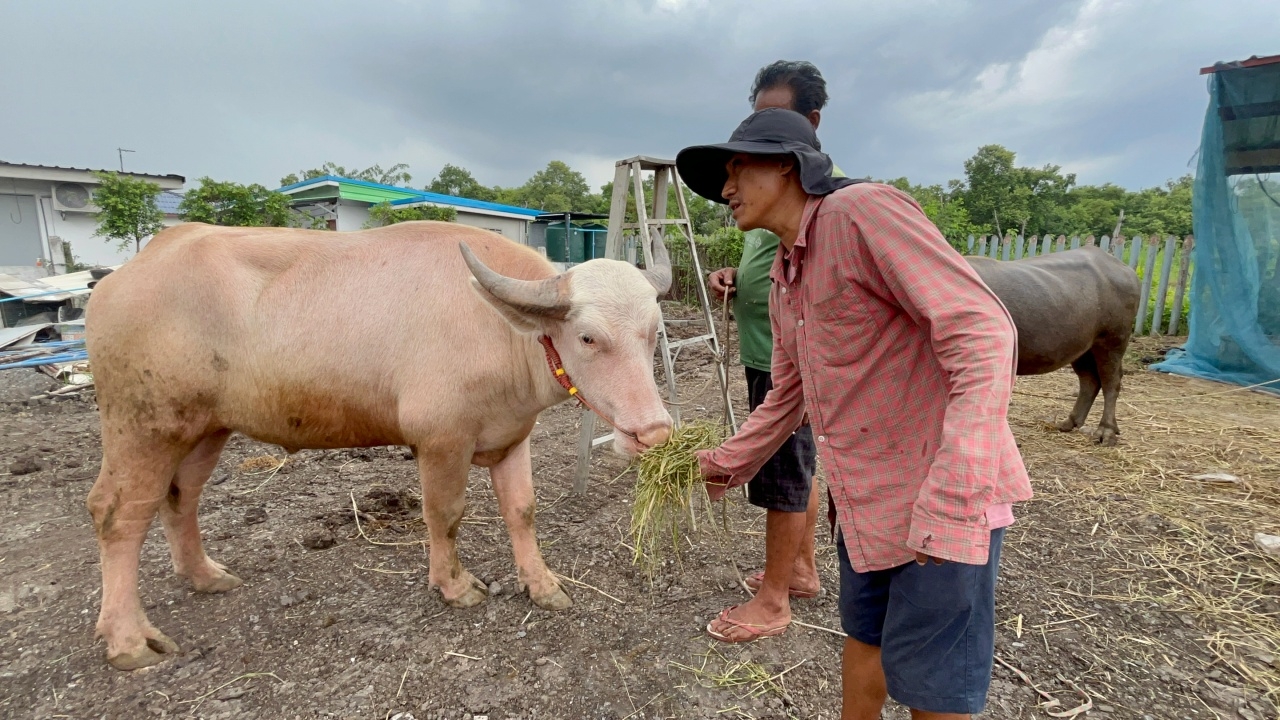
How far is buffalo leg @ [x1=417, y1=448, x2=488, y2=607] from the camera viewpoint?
2.78 meters

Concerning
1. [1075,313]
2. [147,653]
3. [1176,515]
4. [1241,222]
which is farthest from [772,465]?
[1241,222]

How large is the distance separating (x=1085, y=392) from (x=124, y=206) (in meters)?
18.1

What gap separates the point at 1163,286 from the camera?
9.57m

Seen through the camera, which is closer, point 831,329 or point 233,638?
point 831,329

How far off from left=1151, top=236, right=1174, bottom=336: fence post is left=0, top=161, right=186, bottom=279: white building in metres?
23.1

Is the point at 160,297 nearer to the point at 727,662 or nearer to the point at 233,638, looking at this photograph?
the point at 233,638

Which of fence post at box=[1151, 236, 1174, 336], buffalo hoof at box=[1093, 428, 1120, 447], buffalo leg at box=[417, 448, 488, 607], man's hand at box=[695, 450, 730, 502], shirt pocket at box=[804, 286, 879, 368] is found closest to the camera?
shirt pocket at box=[804, 286, 879, 368]

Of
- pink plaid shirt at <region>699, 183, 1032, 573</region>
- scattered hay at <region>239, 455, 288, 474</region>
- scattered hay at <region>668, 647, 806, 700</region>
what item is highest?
pink plaid shirt at <region>699, 183, 1032, 573</region>

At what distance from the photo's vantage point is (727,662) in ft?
8.59

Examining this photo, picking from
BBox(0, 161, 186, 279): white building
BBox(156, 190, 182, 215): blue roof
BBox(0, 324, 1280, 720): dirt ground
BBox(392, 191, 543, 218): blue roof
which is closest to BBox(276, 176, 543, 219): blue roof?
BBox(392, 191, 543, 218): blue roof

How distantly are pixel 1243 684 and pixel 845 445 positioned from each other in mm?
2414

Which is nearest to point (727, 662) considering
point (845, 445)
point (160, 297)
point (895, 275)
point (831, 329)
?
point (845, 445)

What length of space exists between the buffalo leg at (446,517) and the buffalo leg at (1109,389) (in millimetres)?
5550

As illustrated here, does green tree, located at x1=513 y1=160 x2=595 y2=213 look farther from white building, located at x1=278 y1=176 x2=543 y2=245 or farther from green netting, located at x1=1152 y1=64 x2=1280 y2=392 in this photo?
green netting, located at x1=1152 y1=64 x2=1280 y2=392
